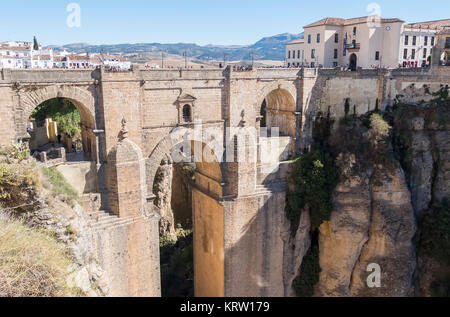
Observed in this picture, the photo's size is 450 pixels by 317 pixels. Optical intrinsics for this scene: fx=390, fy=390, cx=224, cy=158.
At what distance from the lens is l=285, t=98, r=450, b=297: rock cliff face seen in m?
20.6

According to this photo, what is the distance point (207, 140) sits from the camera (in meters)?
18.9

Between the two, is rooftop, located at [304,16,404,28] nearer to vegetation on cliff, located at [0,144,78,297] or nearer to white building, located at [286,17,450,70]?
white building, located at [286,17,450,70]

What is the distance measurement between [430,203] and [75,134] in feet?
67.1

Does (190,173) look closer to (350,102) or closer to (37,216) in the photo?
(350,102)

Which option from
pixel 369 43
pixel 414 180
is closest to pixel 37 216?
pixel 414 180

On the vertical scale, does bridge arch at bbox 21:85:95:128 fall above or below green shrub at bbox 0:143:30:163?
above

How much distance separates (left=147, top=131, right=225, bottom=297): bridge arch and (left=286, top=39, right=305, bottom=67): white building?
16.6 m

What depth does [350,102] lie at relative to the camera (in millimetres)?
23188

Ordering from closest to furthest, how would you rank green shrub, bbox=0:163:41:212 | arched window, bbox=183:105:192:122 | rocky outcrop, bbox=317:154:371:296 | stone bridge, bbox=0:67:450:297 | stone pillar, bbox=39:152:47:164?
green shrub, bbox=0:163:41:212 → stone pillar, bbox=39:152:47:164 → stone bridge, bbox=0:67:450:297 → arched window, bbox=183:105:192:122 → rocky outcrop, bbox=317:154:371:296

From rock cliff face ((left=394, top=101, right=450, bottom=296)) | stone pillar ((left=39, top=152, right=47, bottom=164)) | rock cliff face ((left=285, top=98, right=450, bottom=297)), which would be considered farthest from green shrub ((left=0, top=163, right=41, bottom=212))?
rock cliff face ((left=394, top=101, right=450, bottom=296))

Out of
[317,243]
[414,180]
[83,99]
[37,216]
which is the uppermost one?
[83,99]

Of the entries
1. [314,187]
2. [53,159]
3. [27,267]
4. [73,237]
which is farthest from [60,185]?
[314,187]

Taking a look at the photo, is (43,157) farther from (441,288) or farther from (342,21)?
(342,21)

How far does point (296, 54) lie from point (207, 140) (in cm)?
1930
